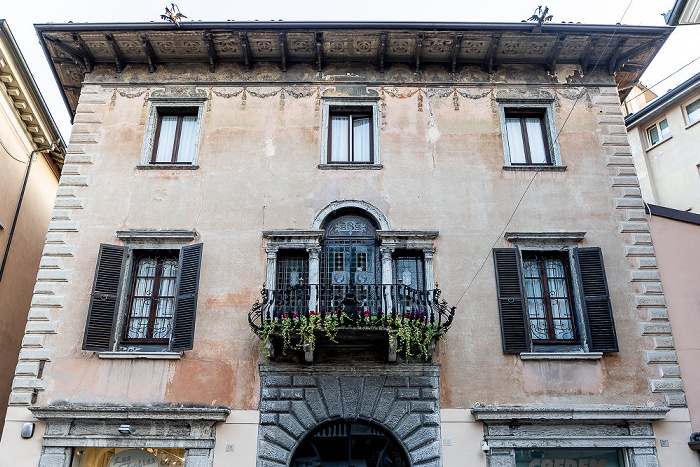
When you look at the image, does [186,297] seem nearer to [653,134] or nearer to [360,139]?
[360,139]

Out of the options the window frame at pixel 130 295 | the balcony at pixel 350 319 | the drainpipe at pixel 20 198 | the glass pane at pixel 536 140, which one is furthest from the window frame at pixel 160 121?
the glass pane at pixel 536 140

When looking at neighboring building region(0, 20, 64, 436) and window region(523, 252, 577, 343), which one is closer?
window region(523, 252, 577, 343)

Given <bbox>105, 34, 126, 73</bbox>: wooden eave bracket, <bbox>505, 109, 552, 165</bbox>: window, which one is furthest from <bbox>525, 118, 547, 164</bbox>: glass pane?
<bbox>105, 34, 126, 73</bbox>: wooden eave bracket

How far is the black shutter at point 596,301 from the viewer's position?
11672mm

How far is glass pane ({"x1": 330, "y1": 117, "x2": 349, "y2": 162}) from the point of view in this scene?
540 inches

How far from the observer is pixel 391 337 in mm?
10789

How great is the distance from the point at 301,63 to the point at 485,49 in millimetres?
4216

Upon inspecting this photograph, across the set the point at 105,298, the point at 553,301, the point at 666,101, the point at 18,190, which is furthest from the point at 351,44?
the point at 666,101

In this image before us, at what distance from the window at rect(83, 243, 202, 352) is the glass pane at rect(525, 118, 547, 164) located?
24.6ft

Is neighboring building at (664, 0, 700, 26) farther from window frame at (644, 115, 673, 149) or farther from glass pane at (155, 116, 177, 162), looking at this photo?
glass pane at (155, 116, 177, 162)

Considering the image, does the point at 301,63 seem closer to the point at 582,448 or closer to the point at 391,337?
the point at 391,337

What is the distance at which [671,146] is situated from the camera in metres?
20.7

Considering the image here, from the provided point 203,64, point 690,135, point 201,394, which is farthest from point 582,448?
point 690,135

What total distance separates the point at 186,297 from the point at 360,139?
16.9 ft
